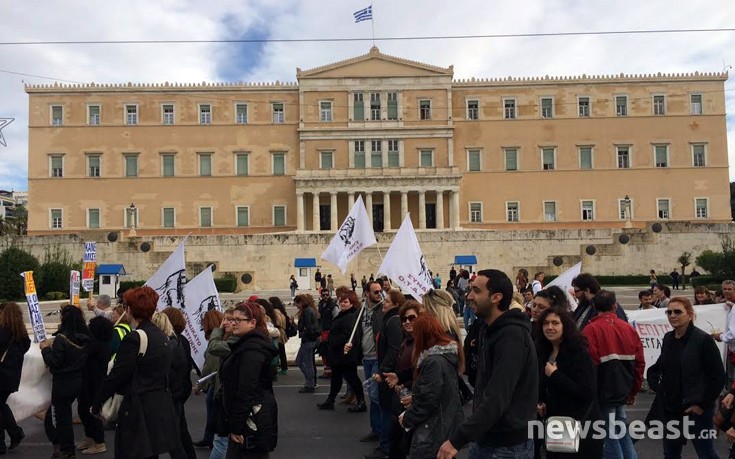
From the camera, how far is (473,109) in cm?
5172

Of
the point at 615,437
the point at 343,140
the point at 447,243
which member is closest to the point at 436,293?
the point at 615,437

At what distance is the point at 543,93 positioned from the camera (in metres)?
51.5

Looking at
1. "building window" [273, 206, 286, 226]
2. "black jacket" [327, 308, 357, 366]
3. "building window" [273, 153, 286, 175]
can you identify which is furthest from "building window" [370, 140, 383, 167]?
"black jacket" [327, 308, 357, 366]

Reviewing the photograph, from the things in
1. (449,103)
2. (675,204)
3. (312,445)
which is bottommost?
(312,445)

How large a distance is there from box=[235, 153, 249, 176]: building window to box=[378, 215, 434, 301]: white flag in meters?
42.3

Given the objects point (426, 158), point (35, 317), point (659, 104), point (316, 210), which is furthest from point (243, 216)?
point (35, 317)

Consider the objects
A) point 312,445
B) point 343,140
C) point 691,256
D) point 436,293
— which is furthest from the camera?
point 343,140

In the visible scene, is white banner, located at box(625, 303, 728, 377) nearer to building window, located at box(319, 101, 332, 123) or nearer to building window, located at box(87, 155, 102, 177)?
building window, located at box(319, 101, 332, 123)

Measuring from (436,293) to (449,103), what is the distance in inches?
1800

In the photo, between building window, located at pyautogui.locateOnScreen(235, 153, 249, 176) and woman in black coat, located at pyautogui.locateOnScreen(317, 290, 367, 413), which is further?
building window, located at pyautogui.locateOnScreen(235, 153, 249, 176)

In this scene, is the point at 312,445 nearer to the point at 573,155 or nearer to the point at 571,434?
the point at 571,434

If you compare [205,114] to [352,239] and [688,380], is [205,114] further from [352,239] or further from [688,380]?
[688,380]

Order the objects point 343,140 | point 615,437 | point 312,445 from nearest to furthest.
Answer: point 615,437 < point 312,445 < point 343,140

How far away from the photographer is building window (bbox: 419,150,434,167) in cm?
5100
